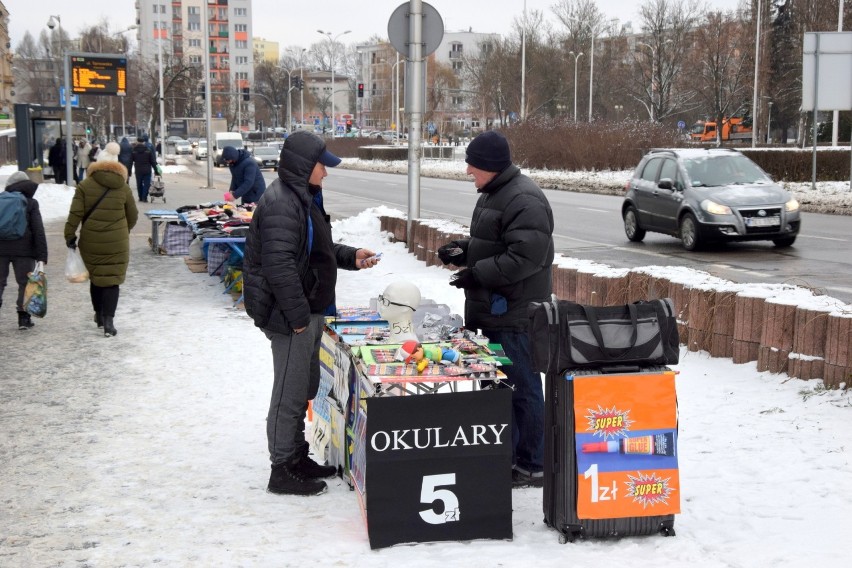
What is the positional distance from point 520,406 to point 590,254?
10.7m

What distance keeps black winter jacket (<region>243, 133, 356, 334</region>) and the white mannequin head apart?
14.9 inches

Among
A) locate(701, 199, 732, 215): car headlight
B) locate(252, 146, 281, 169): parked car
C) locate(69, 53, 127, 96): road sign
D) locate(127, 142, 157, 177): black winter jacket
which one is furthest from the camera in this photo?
locate(252, 146, 281, 169): parked car

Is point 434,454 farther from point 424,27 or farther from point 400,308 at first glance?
point 424,27

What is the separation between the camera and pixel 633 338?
4516mm

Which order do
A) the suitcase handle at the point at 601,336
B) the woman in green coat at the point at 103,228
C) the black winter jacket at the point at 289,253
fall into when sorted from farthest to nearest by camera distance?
the woman in green coat at the point at 103,228, the black winter jacket at the point at 289,253, the suitcase handle at the point at 601,336

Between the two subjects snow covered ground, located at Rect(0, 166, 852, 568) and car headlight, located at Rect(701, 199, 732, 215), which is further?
car headlight, located at Rect(701, 199, 732, 215)

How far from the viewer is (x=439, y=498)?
15.3 ft

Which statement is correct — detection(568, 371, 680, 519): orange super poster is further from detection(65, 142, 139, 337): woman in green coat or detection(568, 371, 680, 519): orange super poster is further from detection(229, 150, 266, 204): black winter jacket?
detection(229, 150, 266, 204): black winter jacket

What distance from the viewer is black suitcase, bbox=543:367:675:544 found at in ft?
15.0

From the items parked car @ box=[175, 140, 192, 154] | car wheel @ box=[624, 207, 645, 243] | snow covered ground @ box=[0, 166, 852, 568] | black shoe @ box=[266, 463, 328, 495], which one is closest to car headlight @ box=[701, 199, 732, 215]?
car wheel @ box=[624, 207, 645, 243]

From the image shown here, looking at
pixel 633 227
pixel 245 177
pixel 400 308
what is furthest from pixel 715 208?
pixel 400 308

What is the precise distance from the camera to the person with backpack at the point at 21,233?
9.91 metres

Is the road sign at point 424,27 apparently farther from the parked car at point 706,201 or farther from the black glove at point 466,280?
the black glove at point 466,280

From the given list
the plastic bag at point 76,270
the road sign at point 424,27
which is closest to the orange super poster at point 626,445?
A: the plastic bag at point 76,270
